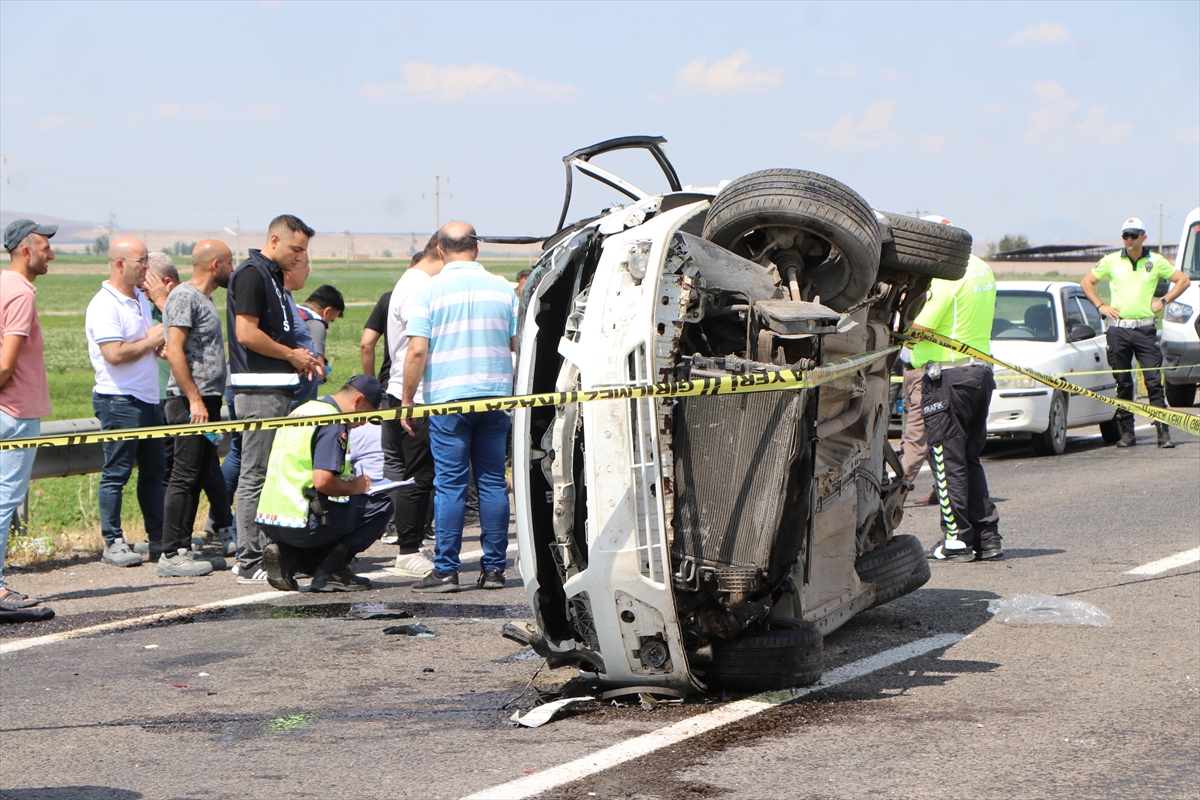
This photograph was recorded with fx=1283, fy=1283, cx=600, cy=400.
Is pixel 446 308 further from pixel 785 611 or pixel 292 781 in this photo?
pixel 292 781

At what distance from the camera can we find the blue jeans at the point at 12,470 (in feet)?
22.4

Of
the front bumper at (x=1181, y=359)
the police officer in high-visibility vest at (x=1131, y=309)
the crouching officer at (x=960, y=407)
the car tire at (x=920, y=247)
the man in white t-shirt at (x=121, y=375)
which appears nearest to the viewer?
the car tire at (x=920, y=247)

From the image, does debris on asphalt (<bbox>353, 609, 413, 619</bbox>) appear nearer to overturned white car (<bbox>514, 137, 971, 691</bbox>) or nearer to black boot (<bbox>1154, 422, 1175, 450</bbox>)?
overturned white car (<bbox>514, 137, 971, 691</bbox>)

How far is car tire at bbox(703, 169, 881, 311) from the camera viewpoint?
4.91 meters

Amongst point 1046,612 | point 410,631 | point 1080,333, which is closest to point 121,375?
point 410,631

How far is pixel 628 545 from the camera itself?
454 cm

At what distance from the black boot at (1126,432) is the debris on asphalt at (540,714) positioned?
10388 mm

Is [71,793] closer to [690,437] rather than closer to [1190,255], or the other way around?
[690,437]

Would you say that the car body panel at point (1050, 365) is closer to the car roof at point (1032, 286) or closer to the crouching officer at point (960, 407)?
the car roof at point (1032, 286)

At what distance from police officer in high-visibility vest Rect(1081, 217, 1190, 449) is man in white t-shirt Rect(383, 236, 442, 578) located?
770cm

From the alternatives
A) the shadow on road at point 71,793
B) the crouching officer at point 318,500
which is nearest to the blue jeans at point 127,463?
the crouching officer at point 318,500

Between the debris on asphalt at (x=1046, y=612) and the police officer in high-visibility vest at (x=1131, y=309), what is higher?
the police officer in high-visibility vest at (x=1131, y=309)

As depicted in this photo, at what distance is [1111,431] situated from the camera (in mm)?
13992

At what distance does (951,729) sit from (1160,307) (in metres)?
10.6
